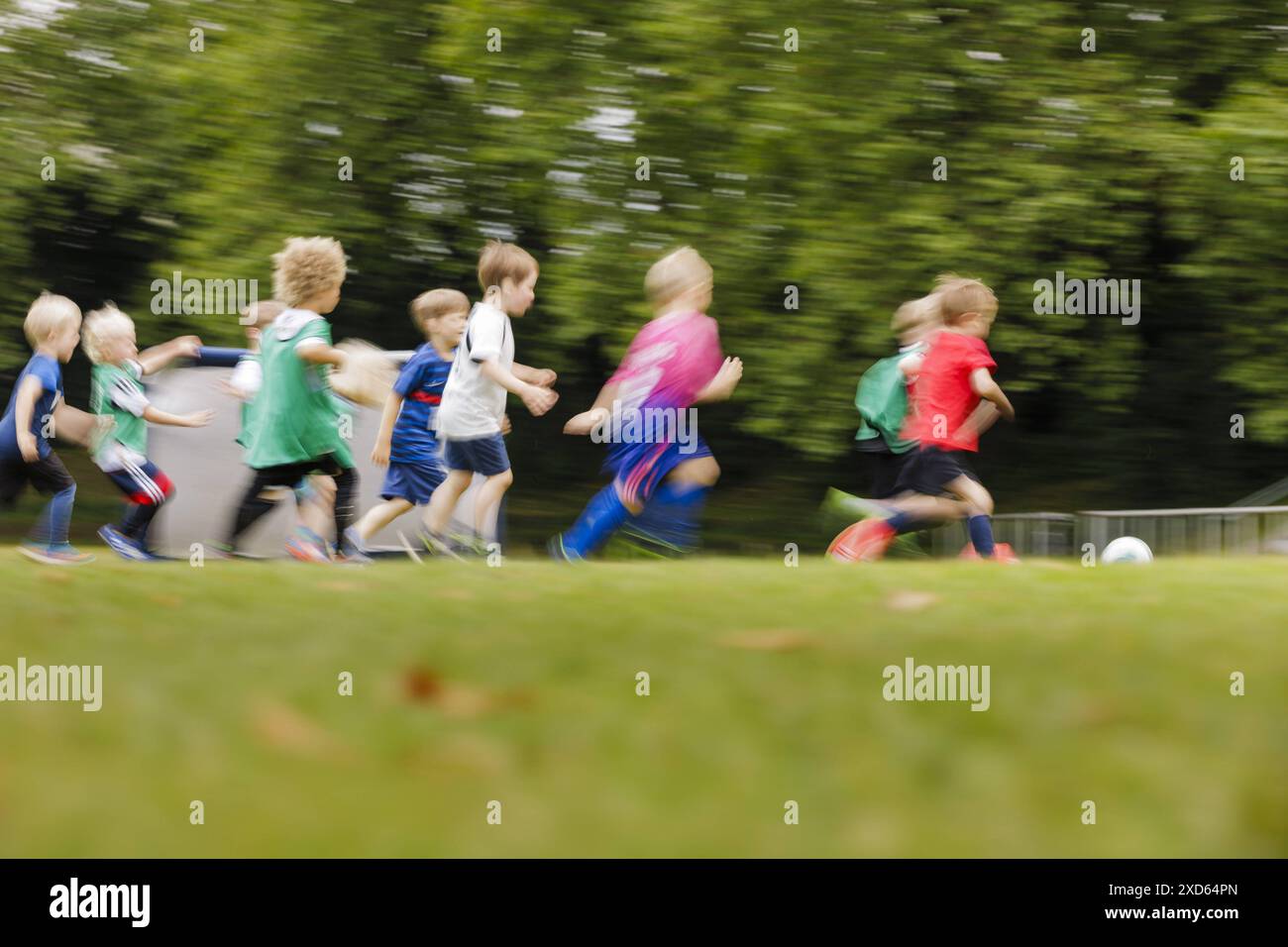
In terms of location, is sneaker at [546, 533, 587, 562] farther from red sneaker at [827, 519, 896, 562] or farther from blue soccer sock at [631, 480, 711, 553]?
red sneaker at [827, 519, 896, 562]

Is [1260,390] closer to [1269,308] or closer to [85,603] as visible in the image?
[1269,308]

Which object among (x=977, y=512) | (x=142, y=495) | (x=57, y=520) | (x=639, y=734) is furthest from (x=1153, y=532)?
(x=639, y=734)

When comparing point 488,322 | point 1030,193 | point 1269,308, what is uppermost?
point 1030,193

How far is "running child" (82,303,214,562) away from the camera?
8328mm

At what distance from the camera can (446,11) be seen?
12844 mm

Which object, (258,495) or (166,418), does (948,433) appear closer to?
(258,495)

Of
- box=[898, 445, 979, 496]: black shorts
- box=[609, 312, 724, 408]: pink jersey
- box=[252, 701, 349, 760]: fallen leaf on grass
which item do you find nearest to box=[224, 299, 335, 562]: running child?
box=[609, 312, 724, 408]: pink jersey

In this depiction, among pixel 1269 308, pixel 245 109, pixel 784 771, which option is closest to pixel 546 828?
pixel 784 771

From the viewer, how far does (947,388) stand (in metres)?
8.24

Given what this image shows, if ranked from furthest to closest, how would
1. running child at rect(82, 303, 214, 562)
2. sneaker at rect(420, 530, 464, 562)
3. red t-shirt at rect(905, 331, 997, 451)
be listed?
→ running child at rect(82, 303, 214, 562)
red t-shirt at rect(905, 331, 997, 451)
sneaker at rect(420, 530, 464, 562)

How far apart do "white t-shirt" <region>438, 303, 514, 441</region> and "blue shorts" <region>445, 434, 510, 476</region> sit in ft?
0.12

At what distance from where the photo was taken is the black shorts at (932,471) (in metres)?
8.27

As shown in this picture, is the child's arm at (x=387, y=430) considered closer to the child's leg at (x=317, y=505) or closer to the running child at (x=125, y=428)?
the child's leg at (x=317, y=505)

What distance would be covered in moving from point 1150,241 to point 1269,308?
1.16 m
